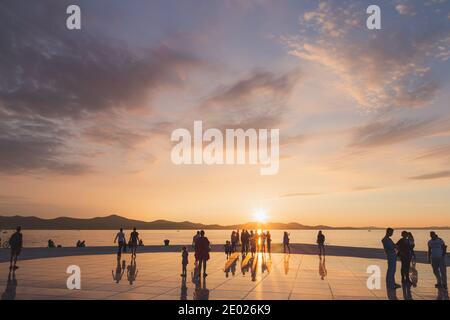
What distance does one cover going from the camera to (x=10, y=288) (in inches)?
544

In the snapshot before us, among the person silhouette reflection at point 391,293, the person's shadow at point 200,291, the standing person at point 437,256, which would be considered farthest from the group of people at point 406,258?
the person's shadow at point 200,291

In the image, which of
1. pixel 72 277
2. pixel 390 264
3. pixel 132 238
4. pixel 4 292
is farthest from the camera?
pixel 132 238

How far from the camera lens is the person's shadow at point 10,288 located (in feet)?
39.7

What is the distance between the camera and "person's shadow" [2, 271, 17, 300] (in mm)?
12086

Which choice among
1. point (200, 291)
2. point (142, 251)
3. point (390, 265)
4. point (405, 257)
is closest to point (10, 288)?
point (200, 291)

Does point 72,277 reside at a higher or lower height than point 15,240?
lower

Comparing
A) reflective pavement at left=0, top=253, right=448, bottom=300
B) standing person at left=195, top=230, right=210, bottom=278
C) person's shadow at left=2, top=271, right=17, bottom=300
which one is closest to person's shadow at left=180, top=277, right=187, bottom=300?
reflective pavement at left=0, top=253, right=448, bottom=300

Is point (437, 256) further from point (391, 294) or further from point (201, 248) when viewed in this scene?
point (201, 248)

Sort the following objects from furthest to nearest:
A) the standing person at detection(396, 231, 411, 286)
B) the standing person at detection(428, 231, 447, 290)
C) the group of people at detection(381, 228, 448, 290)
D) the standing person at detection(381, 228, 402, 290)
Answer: the standing person at detection(428, 231, 447, 290)
the standing person at detection(396, 231, 411, 286)
the group of people at detection(381, 228, 448, 290)
the standing person at detection(381, 228, 402, 290)

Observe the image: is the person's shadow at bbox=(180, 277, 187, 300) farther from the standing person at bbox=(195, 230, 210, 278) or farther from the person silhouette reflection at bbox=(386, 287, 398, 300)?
the person silhouette reflection at bbox=(386, 287, 398, 300)
